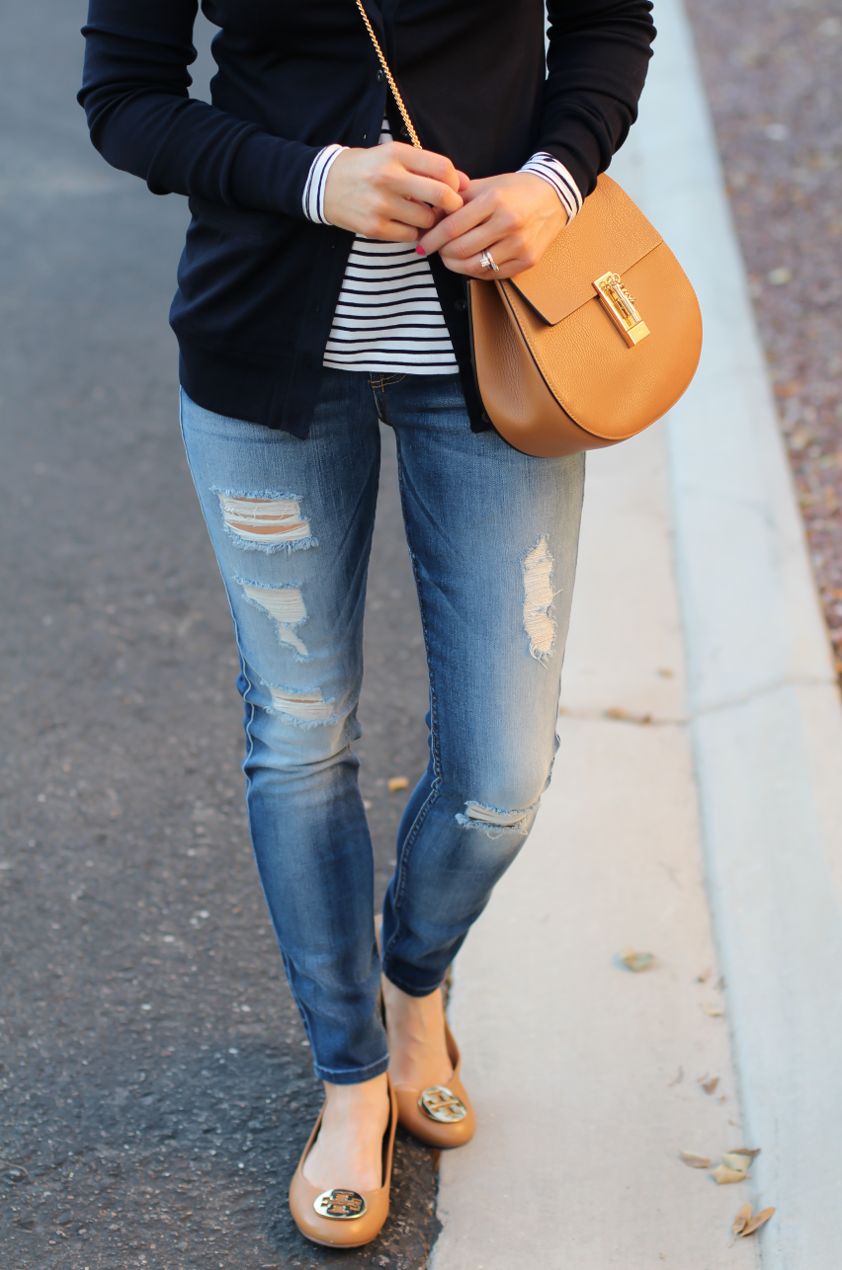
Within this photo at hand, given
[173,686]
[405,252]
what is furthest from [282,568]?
[173,686]

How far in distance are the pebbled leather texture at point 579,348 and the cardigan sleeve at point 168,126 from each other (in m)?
0.27

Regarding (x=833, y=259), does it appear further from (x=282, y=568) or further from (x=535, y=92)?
(x=282, y=568)

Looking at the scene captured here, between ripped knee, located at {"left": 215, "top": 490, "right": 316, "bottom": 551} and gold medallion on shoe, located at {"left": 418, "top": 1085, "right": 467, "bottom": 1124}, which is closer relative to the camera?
ripped knee, located at {"left": 215, "top": 490, "right": 316, "bottom": 551}

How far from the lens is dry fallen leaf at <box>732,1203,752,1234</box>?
1842mm

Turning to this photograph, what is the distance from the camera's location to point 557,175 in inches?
57.6

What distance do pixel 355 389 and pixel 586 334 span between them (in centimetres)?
31

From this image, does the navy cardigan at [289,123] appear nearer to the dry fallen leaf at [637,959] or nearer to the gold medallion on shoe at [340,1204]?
the gold medallion on shoe at [340,1204]

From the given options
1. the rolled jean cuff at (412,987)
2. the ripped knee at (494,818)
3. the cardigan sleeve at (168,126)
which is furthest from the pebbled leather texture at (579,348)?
the rolled jean cuff at (412,987)

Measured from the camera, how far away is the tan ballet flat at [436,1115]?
77.1 inches

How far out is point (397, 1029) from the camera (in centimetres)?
199

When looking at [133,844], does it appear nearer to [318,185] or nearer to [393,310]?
[393,310]

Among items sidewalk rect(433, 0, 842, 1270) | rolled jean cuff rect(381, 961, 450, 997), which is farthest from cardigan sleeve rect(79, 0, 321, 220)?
sidewalk rect(433, 0, 842, 1270)

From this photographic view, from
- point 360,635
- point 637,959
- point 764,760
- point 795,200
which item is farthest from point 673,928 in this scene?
point 795,200

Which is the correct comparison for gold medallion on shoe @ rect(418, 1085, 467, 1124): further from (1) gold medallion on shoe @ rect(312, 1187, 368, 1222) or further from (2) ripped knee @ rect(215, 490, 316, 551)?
(2) ripped knee @ rect(215, 490, 316, 551)
